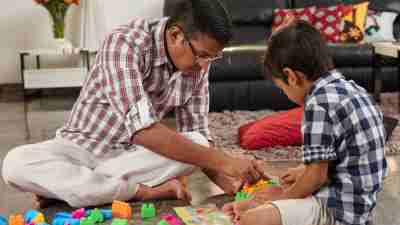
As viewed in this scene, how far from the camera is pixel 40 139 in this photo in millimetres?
2955

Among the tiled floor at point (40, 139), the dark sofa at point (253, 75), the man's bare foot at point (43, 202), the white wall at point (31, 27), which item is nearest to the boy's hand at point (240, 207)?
the tiled floor at point (40, 139)

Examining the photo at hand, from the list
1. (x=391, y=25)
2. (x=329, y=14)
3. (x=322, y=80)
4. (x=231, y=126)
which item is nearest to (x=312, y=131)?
(x=322, y=80)

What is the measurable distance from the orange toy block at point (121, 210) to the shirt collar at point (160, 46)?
411mm

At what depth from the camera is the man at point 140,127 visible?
1.62m

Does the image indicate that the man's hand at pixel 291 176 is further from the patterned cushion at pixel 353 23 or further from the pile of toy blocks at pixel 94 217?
the patterned cushion at pixel 353 23

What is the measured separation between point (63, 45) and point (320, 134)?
11.3 ft

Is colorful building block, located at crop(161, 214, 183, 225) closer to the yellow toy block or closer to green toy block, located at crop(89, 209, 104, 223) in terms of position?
green toy block, located at crop(89, 209, 104, 223)

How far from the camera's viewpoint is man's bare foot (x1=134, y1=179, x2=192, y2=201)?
1831 mm

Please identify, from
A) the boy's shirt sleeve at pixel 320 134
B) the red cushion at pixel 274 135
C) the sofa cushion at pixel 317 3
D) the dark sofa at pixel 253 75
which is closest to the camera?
the boy's shirt sleeve at pixel 320 134

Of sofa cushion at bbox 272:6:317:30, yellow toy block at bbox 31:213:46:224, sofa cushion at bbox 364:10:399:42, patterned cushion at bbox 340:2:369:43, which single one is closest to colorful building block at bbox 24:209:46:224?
yellow toy block at bbox 31:213:46:224

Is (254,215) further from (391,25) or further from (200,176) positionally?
(391,25)

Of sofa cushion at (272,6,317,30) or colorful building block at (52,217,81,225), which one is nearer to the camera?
colorful building block at (52,217,81,225)

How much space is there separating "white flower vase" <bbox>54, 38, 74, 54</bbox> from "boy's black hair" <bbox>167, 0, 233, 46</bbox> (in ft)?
9.67

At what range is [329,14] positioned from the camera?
13.8ft
